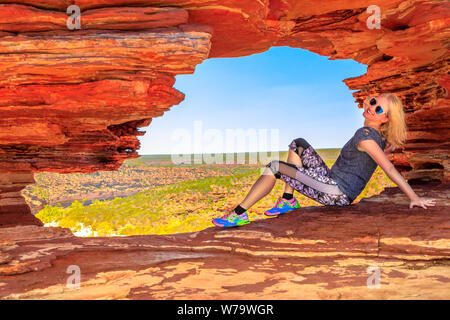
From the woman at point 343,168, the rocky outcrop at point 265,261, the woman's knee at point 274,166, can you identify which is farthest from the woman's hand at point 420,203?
the woman's knee at point 274,166

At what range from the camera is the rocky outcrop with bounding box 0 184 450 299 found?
14.8 feet

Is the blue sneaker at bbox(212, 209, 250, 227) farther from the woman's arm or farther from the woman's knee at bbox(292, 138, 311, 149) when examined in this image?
the woman's arm

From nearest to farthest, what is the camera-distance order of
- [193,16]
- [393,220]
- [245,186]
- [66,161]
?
1. [393,220]
2. [193,16]
3. [66,161]
4. [245,186]

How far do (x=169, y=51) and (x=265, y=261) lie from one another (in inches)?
167

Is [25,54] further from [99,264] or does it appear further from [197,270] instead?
[197,270]

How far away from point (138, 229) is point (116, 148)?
2372 centimetres

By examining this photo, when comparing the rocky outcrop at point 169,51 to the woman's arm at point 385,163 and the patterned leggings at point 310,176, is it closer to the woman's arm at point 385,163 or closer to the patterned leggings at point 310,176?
the patterned leggings at point 310,176

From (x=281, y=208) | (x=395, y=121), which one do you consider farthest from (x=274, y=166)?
(x=395, y=121)

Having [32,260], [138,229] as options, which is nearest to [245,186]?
[138,229]

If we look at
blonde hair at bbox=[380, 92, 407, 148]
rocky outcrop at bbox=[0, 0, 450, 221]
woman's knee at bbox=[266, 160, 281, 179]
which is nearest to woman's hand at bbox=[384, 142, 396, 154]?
blonde hair at bbox=[380, 92, 407, 148]

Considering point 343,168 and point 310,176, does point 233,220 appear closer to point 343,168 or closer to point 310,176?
point 310,176

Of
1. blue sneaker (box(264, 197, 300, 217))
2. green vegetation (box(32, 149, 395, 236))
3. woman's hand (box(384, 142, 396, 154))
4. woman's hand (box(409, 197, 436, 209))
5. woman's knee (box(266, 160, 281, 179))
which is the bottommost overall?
green vegetation (box(32, 149, 395, 236))

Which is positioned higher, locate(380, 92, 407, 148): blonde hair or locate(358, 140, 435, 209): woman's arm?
locate(380, 92, 407, 148): blonde hair

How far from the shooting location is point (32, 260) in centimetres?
579
